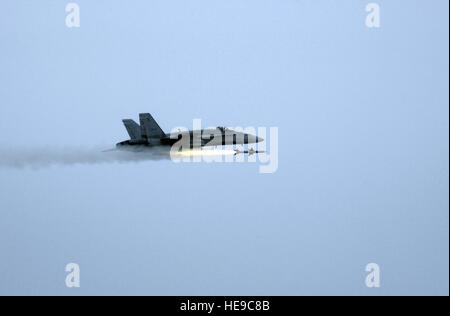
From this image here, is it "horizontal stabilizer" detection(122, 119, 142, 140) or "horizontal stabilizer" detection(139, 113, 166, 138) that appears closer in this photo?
"horizontal stabilizer" detection(139, 113, 166, 138)

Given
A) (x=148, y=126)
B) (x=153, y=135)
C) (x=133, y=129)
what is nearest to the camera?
(x=148, y=126)

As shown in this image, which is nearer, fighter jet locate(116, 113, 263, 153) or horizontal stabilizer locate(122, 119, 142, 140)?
fighter jet locate(116, 113, 263, 153)

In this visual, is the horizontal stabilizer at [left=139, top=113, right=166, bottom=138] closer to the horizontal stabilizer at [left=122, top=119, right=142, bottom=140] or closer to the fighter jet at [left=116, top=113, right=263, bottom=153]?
the fighter jet at [left=116, top=113, right=263, bottom=153]

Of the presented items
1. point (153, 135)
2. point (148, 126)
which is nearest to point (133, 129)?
point (148, 126)

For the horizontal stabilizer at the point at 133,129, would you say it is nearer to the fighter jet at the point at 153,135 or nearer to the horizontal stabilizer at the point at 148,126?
the fighter jet at the point at 153,135

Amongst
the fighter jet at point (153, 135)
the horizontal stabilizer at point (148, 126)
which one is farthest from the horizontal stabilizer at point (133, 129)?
the horizontal stabilizer at point (148, 126)

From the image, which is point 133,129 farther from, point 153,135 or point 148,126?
point 153,135

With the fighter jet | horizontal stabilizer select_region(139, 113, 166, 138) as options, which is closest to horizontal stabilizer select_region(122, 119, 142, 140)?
the fighter jet

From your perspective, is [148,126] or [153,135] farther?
[153,135]

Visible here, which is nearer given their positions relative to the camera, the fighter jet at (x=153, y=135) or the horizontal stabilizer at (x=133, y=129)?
the fighter jet at (x=153, y=135)
